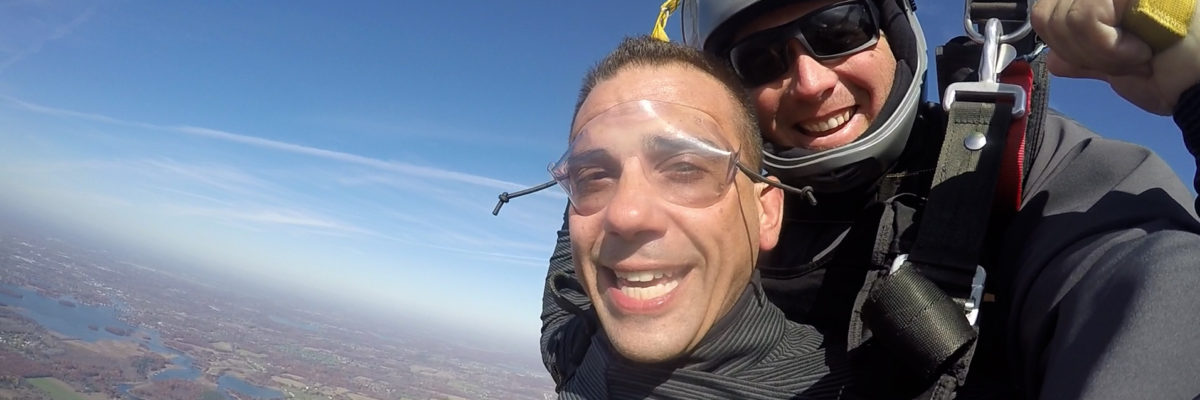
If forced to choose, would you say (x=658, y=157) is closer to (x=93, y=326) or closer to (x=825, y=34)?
(x=825, y=34)

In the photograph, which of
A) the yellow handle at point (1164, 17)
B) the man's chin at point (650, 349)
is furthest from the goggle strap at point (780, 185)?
the yellow handle at point (1164, 17)

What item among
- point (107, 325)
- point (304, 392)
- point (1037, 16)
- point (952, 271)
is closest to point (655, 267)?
point (952, 271)

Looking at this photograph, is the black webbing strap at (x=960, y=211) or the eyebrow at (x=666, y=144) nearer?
the black webbing strap at (x=960, y=211)

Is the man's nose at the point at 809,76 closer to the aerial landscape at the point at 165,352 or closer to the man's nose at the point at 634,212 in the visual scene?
the man's nose at the point at 634,212

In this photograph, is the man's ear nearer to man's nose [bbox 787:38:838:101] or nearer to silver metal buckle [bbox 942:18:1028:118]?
man's nose [bbox 787:38:838:101]

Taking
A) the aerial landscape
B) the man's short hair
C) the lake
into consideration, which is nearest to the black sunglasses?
the man's short hair

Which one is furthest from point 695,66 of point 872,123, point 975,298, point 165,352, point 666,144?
point 165,352
